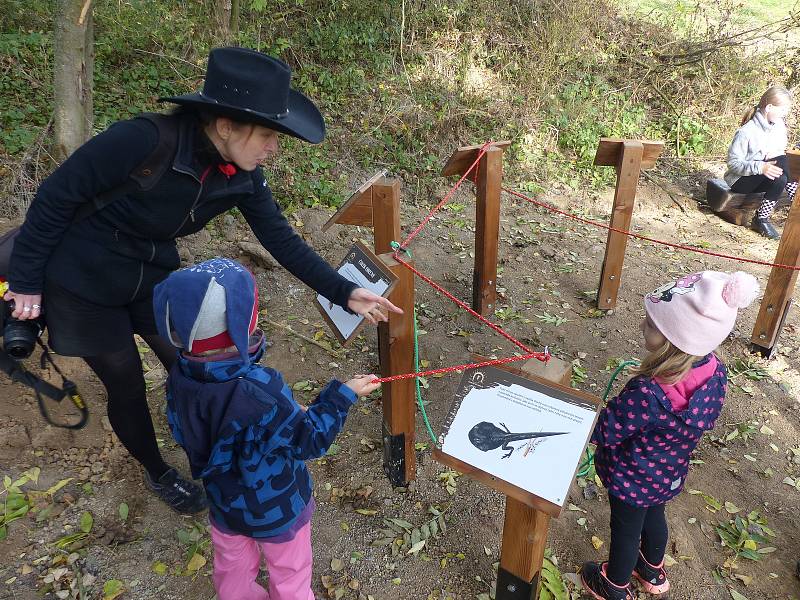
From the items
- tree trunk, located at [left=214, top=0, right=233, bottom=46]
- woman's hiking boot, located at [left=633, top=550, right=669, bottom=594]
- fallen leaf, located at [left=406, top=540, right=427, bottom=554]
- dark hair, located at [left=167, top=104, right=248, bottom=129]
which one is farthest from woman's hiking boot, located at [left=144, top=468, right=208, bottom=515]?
tree trunk, located at [left=214, top=0, right=233, bottom=46]

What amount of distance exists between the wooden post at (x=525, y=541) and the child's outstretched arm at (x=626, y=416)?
0.38 metres

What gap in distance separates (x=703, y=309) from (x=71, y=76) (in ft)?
12.8

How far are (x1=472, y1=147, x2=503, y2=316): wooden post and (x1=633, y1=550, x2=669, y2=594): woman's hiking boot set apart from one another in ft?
8.40

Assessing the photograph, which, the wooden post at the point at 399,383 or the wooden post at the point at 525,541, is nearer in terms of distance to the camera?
the wooden post at the point at 525,541

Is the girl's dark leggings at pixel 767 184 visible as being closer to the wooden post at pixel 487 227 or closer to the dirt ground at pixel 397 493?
the dirt ground at pixel 397 493

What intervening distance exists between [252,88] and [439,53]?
7176mm

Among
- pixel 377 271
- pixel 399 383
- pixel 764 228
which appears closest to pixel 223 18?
pixel 377 271

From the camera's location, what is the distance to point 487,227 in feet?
14.5

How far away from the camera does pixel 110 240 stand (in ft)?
6.56

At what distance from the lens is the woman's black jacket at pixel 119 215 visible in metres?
1.79

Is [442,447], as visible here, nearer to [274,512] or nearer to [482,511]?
[274,512]

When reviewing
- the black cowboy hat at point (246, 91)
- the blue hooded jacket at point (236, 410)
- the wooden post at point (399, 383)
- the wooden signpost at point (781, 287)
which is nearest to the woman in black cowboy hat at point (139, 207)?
the black cowboy hat at point (246, 91)

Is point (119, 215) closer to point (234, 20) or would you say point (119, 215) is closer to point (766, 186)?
point (234, 20)

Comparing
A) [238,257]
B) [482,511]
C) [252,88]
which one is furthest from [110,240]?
[238,257]
